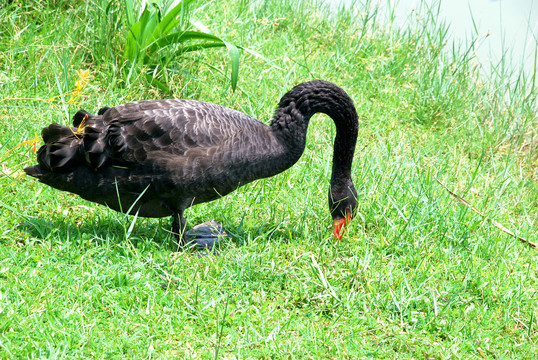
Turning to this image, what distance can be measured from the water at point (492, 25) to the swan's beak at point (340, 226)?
344 cm

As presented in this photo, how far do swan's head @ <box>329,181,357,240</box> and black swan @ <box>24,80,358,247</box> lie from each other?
0.50 meters

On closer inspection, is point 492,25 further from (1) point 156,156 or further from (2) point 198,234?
(1) point 156,156

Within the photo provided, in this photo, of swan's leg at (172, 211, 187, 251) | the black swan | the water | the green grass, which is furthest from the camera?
the water

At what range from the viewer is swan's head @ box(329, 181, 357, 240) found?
13.8 ft

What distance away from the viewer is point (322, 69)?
273 inches

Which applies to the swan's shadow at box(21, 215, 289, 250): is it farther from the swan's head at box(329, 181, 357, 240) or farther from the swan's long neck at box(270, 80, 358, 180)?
the swan's long neck at box(270, 80, 358, 180)

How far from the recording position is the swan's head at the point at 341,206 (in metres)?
4.21

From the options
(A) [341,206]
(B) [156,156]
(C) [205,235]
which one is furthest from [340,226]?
(B) [156,156]

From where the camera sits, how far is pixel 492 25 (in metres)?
8.40

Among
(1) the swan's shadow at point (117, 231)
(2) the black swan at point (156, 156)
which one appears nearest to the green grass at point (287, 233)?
(1) the swan's shadow at point (117, 231)

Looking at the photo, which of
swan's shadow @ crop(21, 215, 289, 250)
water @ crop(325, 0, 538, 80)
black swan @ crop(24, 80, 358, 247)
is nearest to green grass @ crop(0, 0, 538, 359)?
swan's shadow @ crop(21, 215, 289, 250)

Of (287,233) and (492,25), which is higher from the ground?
(492,25)

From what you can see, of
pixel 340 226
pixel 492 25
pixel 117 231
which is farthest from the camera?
pixel 492 25

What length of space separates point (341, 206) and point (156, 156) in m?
1.35
